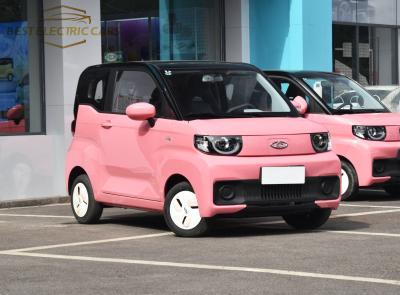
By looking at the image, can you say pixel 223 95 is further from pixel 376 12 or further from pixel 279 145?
pixel 376 12

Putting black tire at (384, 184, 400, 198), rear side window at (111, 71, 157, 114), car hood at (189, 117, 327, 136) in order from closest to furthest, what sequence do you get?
car hood at (189, 117, 327, 136) → rear side window at (111, 71, 157, 114) → black tire at (384, 184, 400, 198)

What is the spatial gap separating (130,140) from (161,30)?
812 centimetres

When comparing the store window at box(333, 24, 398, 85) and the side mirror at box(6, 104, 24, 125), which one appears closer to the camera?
the side mirror at box(6, 104, 24, 125)

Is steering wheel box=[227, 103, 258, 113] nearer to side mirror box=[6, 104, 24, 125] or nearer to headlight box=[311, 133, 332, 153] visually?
headlight box=[311, 133, 332, 153]

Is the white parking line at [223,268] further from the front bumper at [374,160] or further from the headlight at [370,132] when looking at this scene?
the headlight at [370,132]

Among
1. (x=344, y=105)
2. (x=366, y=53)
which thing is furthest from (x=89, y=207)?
(x=366, y=53)

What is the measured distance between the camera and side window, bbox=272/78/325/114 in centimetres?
1388

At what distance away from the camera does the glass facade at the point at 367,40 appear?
73.4ft

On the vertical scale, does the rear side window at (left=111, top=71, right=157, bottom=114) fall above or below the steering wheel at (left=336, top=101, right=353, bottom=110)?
above

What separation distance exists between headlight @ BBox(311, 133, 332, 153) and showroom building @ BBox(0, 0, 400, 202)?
6.22 m

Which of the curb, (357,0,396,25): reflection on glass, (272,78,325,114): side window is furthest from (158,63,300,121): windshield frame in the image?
(357,0,396,25): reflection on glass

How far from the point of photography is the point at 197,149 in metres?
9.73

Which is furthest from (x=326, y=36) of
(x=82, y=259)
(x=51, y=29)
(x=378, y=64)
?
(x=82, y=259)

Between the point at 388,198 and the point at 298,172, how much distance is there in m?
4.60
